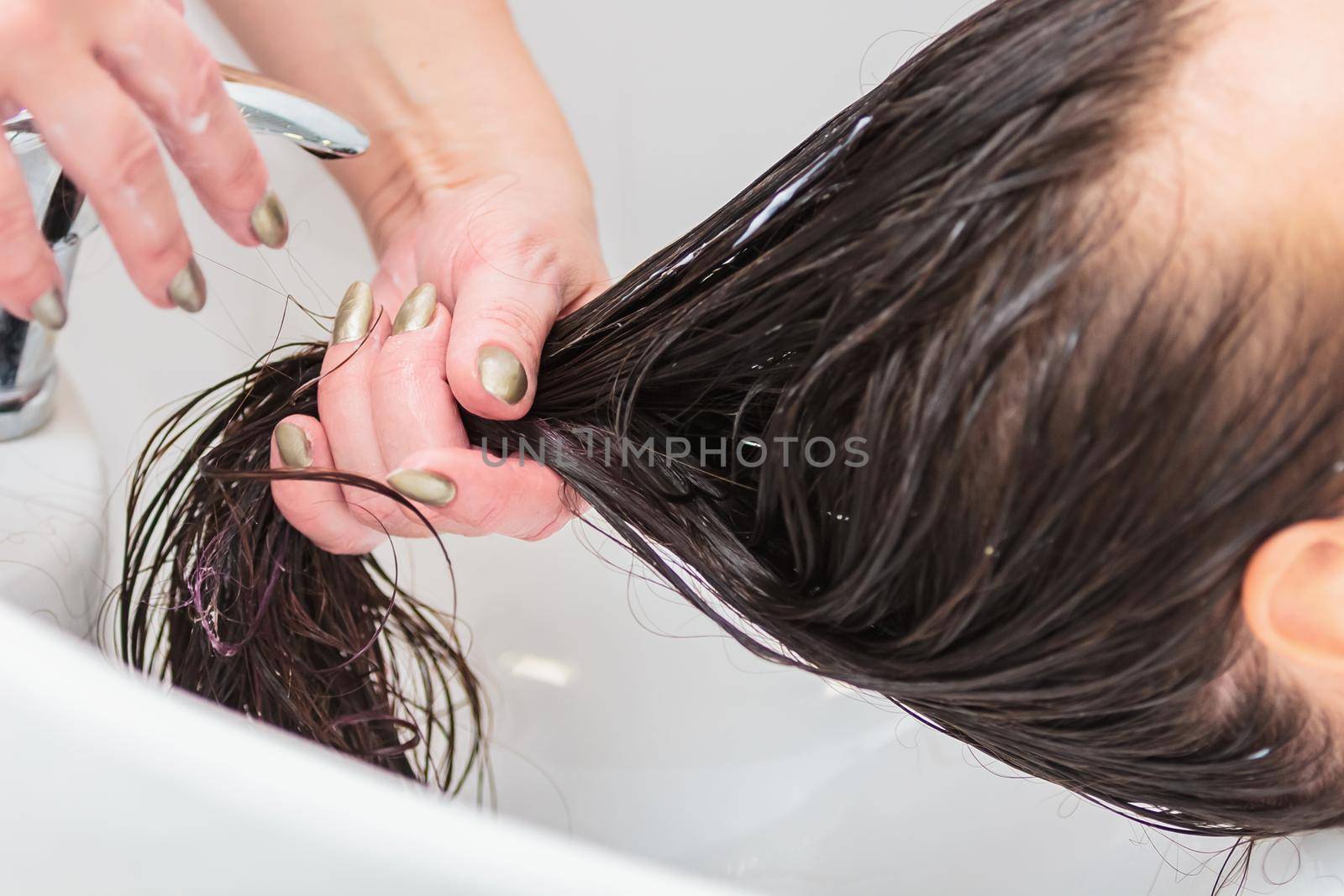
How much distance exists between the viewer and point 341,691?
0.61 metres

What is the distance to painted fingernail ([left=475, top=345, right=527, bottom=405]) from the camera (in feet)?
1.62

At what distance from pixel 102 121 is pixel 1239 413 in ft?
1.31

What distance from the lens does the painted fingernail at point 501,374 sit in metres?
0.49

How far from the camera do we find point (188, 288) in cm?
41

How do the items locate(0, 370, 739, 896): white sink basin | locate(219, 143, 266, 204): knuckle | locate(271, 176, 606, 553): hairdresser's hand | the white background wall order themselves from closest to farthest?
locate(0, 370, 739, 896): white sink basin, locate(219, 143, 266, 204): knuckle, locate(271, 176, 606, 553): hairdresser's hand, the white background wall

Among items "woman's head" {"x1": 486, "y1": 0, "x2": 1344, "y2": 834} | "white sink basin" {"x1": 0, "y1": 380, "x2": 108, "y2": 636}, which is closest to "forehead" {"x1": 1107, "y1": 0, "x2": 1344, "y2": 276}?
"woman's head" {"x1": 486, "y1": 0, "x2": 1344, "y2": 834}

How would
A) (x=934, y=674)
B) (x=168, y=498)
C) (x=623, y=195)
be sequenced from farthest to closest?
(x=623, y=195) < (x=168, y=498) < (x=934, y=674)

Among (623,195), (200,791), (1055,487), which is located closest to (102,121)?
(200,791)

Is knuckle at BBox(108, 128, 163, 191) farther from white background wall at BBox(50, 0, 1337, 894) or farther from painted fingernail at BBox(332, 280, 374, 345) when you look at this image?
white background wall at BBox(50, 0, 1337, 894)

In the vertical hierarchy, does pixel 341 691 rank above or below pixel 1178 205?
below

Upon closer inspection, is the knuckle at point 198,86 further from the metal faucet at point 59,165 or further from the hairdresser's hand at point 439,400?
the hairdresser's hand at point 439,400

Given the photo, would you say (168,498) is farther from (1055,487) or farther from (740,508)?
(1055,487)

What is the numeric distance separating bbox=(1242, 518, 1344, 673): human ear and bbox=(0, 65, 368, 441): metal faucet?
397 millimetres

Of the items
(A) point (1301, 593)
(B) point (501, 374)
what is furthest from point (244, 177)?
(A) point (1301, 593)
